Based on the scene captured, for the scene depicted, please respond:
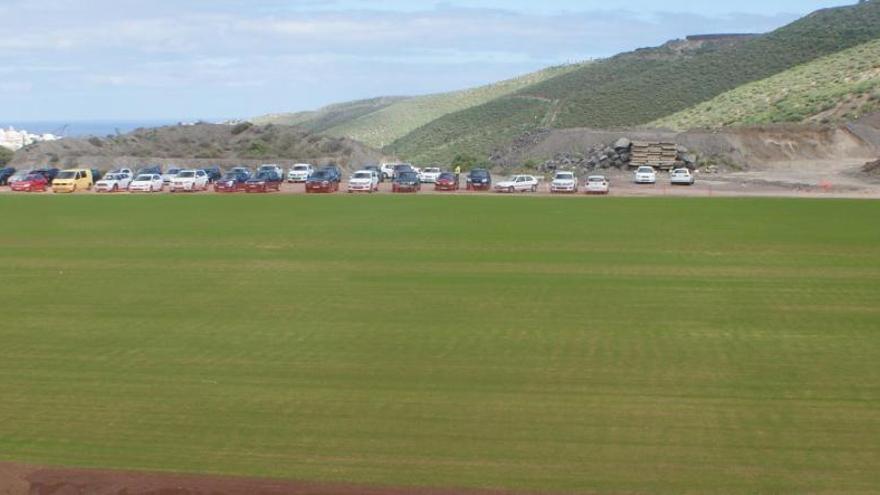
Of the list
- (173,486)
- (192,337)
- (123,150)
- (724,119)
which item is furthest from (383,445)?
(724,119)

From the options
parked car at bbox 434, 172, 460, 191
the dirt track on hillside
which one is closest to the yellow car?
parked car at bbox 434, 172, 460, 191

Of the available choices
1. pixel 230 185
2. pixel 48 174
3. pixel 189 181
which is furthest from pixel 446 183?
pixel 48 174

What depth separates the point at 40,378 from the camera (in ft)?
→ 75.6

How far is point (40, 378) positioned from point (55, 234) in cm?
2747

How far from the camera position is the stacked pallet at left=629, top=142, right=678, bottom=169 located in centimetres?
9944

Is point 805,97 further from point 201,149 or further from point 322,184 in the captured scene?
point 322,184

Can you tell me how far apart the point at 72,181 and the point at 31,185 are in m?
3.19

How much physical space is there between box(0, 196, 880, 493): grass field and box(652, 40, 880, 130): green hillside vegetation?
80125 millimetres

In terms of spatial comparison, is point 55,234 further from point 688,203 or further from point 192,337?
point 688,203

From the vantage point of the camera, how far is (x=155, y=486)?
1670cm

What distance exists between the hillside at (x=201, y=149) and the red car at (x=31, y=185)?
2002 centimetres

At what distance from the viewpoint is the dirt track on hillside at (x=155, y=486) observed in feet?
54.0

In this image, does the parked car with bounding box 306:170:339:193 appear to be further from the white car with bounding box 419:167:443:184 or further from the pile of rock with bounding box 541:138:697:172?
the pile of rock with bounding box 541:138:697:172

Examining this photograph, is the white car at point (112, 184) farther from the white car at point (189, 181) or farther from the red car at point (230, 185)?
the red car at point (230, 185)
